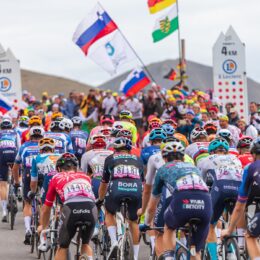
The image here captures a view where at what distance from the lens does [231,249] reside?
13.6 meters

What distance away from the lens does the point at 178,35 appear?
34.4 metres

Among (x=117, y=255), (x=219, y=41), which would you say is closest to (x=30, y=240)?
(x=117, y=255)

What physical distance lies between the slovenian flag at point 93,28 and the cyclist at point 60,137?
11174 mm

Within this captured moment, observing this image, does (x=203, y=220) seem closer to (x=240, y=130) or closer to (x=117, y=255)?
(x=117, y=255)

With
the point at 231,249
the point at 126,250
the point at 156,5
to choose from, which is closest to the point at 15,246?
the point at 126,250

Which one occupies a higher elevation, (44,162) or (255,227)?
(44,162)

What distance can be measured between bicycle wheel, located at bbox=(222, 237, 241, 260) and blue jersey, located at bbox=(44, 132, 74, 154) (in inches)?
259

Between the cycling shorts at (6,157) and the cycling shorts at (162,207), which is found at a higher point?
the cycling shorts at (6,157)

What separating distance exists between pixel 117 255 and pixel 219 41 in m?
17.2

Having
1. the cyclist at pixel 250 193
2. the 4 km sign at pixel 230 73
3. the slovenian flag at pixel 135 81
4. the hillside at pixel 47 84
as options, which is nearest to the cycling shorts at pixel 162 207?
the cyclist at pixel 250 193

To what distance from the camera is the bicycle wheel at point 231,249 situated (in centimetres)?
1346

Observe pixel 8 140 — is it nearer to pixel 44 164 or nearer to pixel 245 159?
pixel 44 164

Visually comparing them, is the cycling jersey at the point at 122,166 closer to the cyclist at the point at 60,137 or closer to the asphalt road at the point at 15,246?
the asphalt road at the point at 15,246

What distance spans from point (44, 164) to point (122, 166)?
186 centimetres
